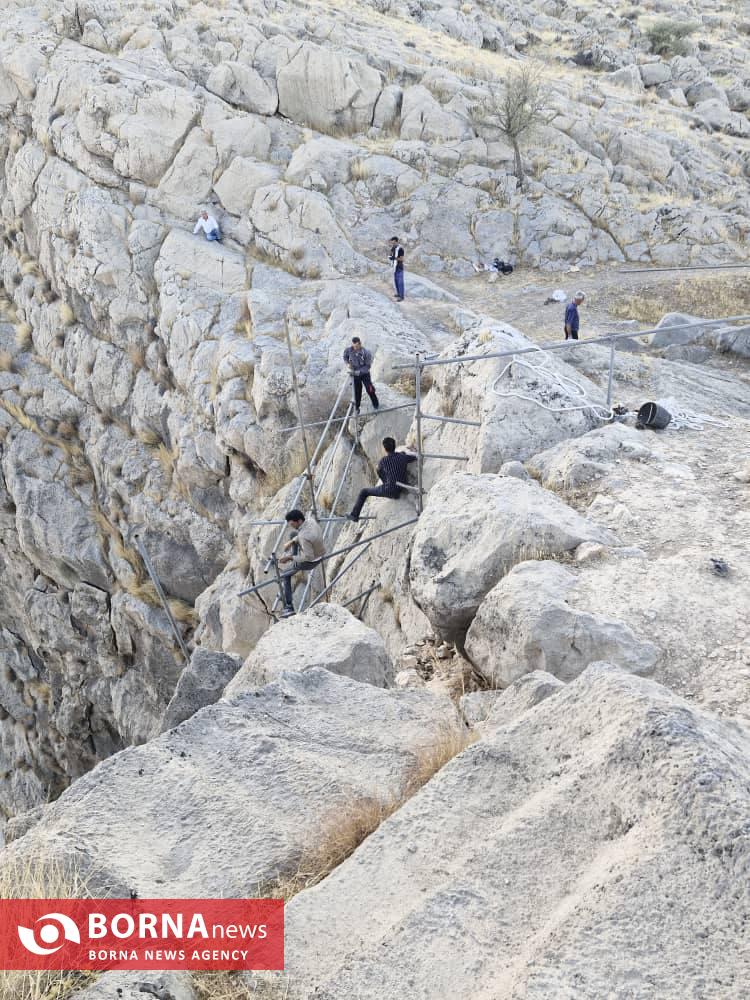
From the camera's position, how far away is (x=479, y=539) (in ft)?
22.7

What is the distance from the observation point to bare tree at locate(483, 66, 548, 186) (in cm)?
1992

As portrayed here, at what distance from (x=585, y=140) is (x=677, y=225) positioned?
160 inches

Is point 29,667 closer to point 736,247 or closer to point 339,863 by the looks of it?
point 339,863

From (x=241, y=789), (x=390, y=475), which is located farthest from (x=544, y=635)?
(x=390, y=475)

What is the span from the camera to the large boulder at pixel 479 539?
667 cm

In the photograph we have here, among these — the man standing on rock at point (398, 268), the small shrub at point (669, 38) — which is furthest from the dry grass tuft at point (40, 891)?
the small shrub at point (669, 38)

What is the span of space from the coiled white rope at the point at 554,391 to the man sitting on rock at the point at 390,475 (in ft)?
4.75

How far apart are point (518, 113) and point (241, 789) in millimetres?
20213

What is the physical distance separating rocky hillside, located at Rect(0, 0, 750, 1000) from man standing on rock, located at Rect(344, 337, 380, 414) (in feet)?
1.31

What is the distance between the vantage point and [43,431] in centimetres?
1884

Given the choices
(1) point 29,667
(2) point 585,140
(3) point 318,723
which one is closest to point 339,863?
(3) point 318,723

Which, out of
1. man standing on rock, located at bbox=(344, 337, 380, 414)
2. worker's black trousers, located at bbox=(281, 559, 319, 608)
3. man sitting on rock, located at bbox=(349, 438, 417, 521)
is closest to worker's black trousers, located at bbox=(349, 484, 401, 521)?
man sitting on rock, located at bbox=(349, 438, 417, 521)

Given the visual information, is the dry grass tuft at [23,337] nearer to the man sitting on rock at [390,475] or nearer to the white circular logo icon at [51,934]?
the man sitting on rock at [390,475]

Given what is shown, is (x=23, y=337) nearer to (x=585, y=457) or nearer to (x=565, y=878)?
(x=585, y=457)
